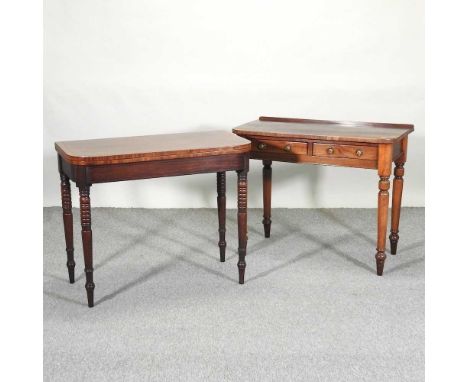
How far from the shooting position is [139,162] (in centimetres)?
352

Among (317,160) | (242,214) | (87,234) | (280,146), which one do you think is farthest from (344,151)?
(87,234)

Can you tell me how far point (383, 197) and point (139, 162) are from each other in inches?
55.2

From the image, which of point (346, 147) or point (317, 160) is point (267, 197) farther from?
point (346, 147)

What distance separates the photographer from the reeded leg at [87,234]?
3449 millimetres

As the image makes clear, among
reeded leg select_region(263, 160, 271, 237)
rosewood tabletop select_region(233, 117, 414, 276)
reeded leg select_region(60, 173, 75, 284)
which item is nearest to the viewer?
reeded leg select_region(60, 173, 75, 284)

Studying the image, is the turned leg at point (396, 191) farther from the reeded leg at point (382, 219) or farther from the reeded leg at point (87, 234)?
the reeded leg at point (87, 234)

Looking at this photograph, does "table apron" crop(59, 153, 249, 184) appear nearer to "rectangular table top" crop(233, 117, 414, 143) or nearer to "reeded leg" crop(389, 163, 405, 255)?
"rectangular table top" crop(233, 117, 414, 143)

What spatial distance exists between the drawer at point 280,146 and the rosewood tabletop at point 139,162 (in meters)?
0.26

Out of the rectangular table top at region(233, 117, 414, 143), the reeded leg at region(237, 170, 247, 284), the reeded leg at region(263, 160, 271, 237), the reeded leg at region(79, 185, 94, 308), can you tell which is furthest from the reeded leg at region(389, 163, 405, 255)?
the reeded leg at region(79, 185, 94, 308)

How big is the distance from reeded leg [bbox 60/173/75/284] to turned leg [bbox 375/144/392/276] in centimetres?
172

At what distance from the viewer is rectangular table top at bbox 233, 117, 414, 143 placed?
157 inches

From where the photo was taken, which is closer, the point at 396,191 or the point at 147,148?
the point at 147,148
